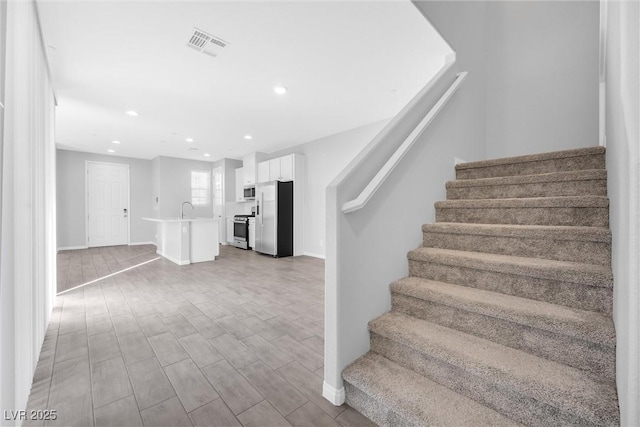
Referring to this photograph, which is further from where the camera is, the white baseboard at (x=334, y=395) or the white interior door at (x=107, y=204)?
the white interior door at (x=107, y=204)

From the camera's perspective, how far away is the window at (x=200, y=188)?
8.54m

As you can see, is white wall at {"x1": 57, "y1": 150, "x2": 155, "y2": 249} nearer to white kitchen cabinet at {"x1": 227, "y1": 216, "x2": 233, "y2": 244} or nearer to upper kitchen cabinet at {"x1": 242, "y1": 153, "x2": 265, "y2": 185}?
white kitchen cabinet at {"x1": 227, "y1": 216, "x2": 233, "y2": 244}

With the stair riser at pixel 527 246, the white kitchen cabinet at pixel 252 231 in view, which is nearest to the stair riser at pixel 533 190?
the stair riser at pixel 527 246

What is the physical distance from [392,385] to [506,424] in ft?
1.49

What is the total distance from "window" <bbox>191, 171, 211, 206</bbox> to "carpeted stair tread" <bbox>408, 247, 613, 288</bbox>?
8.14m

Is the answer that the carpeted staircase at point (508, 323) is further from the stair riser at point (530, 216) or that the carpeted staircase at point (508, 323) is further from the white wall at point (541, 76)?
the white wall at point (541, 76)

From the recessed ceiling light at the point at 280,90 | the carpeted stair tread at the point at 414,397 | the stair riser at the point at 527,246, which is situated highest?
the recessed ceiling light at the point at 280,90

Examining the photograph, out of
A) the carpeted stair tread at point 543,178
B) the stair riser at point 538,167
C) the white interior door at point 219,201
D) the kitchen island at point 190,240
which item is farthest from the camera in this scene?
the white interior door at point 219,201

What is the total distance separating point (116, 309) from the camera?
2.86 meters

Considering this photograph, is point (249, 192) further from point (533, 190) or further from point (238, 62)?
point (533, 190)

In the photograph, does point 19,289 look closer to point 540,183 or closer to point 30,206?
point 30,206

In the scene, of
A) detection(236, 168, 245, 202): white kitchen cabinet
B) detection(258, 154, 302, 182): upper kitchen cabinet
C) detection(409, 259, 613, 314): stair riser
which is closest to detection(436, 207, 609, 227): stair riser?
detection(409, 259, 613, 314): stair riser

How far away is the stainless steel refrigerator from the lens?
6.00 meters

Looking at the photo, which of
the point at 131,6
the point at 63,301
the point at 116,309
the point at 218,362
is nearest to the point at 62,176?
the point at 63,301
